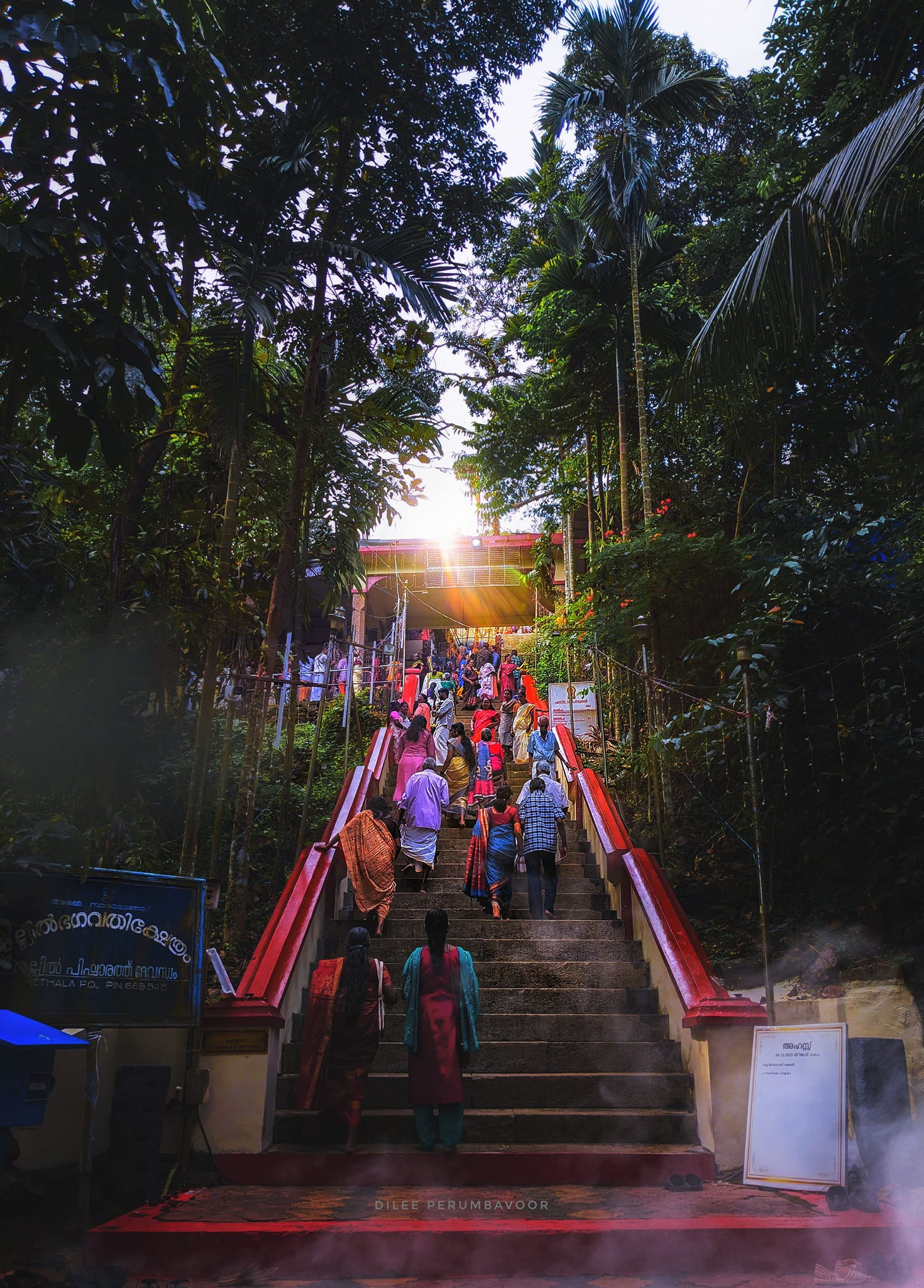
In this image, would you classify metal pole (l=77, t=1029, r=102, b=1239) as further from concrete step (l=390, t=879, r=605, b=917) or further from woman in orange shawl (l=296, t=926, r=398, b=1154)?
concrete step (l=390, t=879, r=605, b=917)

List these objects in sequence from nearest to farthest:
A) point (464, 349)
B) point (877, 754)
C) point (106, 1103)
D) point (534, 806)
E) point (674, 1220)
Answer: point (674, 1220)
point (106, 1103)
point (877, 754)
point (534, 806)
point (464, 349)

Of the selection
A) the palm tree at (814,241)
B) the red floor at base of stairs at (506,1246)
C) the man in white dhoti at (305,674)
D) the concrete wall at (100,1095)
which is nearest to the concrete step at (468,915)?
the concrete wall at (100,1095)

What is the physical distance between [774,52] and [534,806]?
28.8 feet

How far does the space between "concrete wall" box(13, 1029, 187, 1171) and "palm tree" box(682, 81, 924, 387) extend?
6.21m

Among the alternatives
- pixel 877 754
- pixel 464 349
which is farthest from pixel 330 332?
pixel 877 754

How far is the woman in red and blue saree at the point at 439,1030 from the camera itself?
600cm

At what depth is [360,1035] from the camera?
6227 mm

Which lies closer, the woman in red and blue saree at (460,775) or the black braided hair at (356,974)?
the black braided hair at (356,974)

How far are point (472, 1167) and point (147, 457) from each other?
6175 mm

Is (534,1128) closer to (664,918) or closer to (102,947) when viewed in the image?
(664,918)

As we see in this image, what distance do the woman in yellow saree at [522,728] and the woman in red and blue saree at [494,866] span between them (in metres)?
5.77

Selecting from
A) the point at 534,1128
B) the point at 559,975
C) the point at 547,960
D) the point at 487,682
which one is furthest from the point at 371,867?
the point at 487,682

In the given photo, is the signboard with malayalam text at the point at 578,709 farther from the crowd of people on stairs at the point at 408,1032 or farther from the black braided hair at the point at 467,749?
the crowd of people on stairs at the point at 408,1032

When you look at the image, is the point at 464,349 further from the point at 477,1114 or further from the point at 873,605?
the point at 477,1114
